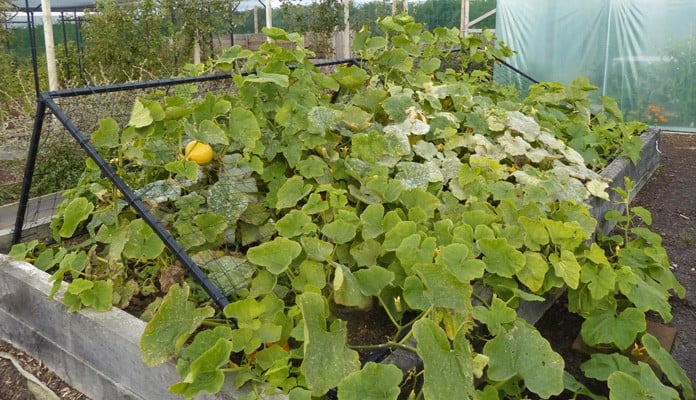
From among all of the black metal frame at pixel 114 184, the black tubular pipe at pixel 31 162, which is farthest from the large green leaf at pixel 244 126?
the black tubular pipe at pixel 31 162

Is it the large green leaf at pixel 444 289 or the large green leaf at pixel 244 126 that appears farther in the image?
the large green leaf at pixel 244 126

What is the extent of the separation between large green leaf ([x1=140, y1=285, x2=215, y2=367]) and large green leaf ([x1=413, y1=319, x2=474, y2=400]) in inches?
23.2

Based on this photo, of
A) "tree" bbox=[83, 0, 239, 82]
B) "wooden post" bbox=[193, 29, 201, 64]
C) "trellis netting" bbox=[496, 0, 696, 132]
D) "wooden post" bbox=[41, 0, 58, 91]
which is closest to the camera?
"wooden post" bbox=[41, 0, 58, 91]

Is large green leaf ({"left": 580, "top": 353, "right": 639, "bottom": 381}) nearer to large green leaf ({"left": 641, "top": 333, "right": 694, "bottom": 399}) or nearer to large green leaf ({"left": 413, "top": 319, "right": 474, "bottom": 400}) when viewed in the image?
large green leaf ({"left": 641, "top": 333, "right": 694, "bottom": 399})

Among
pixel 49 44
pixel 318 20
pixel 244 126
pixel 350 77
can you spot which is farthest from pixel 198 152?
pixel 318 20

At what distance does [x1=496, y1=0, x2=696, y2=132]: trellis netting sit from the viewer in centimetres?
719

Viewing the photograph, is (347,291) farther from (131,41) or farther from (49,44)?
(131,41)

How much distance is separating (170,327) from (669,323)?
198 cm

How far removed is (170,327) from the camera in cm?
158

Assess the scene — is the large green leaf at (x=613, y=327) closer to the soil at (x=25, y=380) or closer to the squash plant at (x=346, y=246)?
the squash plant at (x=346, y=246)

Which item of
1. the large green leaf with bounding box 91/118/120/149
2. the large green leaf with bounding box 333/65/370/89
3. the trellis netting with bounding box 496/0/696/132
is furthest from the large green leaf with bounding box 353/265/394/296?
the trellis netting with bounding box 496/0/696/132

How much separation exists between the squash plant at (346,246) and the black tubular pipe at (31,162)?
0.19 metres

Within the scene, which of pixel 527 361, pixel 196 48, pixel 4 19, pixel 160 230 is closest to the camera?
pixel 527 361

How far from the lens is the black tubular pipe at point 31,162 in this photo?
2.13 meters
